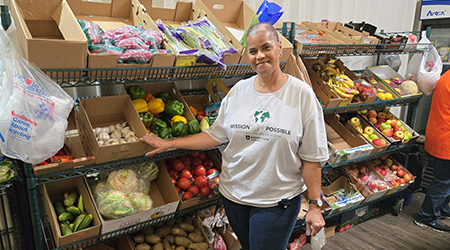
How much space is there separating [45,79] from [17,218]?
0.81 metres

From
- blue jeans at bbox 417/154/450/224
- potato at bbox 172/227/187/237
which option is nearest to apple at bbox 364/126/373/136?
blue jeans at bbox 417/154/450/224

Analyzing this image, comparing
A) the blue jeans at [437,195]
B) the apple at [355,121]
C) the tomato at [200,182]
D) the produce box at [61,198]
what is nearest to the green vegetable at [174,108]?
the tomato at [200,182]

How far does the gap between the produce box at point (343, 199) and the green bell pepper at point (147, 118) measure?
1.66m

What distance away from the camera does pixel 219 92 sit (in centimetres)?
241

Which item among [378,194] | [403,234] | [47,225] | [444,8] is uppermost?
[444,8]

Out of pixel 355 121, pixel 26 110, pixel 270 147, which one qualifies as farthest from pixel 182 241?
pixel 355 121

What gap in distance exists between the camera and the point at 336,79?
2799 mm

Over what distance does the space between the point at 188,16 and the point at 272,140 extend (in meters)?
1.23

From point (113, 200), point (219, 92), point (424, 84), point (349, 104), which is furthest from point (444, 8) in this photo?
point (113, 200)

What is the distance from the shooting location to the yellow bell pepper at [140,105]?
1.99m

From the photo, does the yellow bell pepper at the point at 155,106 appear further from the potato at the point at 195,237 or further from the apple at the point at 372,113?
the apple at the point at 372,113

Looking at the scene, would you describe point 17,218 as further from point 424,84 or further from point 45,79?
point 424,84

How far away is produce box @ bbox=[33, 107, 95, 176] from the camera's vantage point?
150cm

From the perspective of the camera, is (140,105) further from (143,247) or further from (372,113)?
(372,113)
